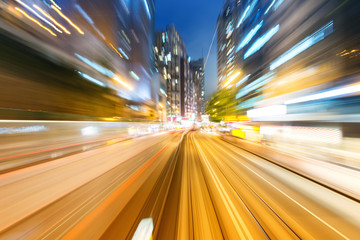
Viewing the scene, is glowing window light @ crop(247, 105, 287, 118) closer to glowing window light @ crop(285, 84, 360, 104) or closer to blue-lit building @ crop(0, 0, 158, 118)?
glowing window light @ crop(285, 84, 360, 104)

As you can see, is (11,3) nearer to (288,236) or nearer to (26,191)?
(26,191)

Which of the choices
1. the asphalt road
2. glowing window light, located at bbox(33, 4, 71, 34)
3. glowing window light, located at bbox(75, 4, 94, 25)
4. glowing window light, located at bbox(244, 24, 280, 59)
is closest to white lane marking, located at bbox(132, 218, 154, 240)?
the asphalt road

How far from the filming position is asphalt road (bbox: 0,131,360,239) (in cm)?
178

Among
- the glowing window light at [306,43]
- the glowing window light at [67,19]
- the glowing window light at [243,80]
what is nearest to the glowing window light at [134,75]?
the glowing window light at [67,19]

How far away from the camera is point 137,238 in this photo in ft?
5.45

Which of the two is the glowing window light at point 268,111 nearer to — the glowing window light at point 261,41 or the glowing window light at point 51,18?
the glowing window light at point 261,41

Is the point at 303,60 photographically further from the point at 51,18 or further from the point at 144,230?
the point at 51,18

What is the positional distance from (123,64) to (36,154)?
25.0m

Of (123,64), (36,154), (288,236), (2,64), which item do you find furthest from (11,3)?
(123,64)

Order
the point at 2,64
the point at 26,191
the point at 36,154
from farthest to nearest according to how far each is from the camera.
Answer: the point at 2,64 < the point at 36,154 < the point at 26,191

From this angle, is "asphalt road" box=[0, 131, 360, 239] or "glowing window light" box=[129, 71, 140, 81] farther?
"glowing window light" box=[129, 71, 140, 81]

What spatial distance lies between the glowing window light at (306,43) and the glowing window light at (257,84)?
64.5 inches

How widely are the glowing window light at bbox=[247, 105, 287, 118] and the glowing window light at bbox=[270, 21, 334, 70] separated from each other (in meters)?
5.27

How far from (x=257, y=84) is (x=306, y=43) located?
713cm
